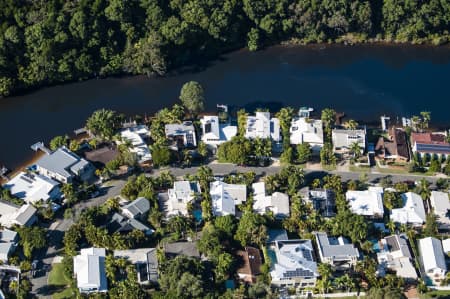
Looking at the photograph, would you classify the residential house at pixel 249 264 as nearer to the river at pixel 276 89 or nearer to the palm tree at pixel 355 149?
Result: the palm tree at pixel 355 149

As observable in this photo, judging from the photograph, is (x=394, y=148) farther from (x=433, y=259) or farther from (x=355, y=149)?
(x=433, y=259)

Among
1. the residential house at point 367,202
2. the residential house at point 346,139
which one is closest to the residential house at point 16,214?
the residential house at point 367,202

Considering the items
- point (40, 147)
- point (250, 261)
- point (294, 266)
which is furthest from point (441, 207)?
point (40, 147)

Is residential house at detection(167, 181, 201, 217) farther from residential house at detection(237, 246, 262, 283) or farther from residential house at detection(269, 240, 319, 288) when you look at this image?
residential house at detection(269, 240, 319, 288)

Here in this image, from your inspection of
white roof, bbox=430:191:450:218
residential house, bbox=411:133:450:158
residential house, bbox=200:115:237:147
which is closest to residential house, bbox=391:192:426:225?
white roof, bbox=430:191:450:218

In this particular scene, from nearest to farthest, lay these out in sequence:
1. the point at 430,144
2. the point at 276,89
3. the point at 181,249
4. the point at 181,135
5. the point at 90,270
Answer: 1. the point at 90,270
2. the point at 181,249
3. the point at 181,135
4. the point at 430,144
5. the point at 276,89
